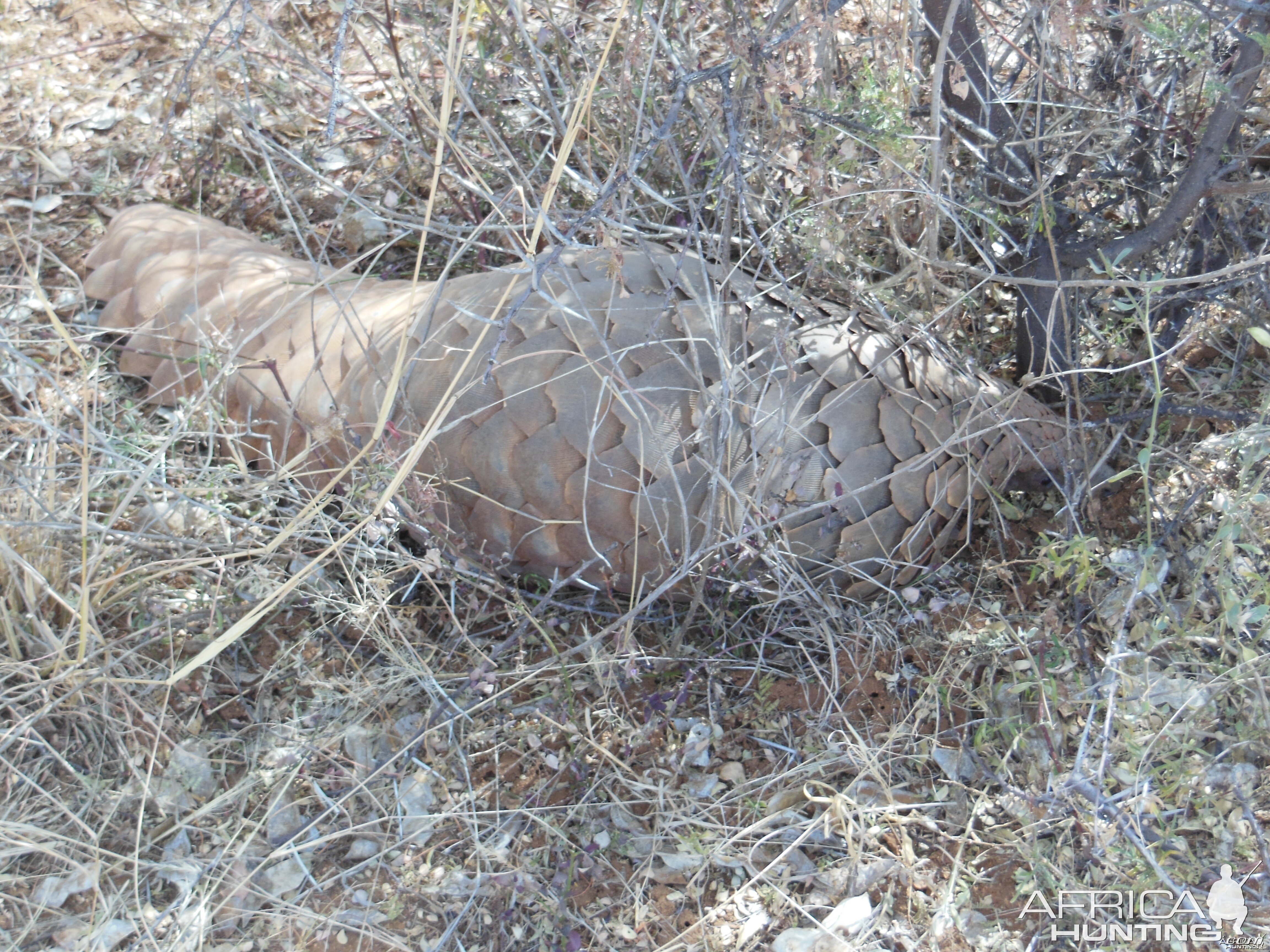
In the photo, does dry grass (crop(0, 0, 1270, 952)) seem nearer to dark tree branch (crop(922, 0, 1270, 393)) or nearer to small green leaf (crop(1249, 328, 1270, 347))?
dark tree branch (crop(922, 0, 1270, 393))

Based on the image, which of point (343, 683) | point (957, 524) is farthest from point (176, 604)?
point (957, 524)

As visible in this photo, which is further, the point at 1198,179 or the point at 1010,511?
the point at 1010,511

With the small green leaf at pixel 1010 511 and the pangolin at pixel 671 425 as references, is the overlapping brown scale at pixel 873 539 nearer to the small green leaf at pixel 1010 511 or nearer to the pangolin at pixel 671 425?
Result: the pangolin at pixel 671 425

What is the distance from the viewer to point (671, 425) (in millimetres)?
1561

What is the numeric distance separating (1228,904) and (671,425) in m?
1.04

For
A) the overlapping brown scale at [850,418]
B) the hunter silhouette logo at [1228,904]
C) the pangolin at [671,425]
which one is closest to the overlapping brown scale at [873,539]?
the pangolin at [671,425]

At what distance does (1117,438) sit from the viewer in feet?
5.32

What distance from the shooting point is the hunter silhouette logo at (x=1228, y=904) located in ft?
4.32

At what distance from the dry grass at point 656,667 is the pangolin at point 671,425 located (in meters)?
0.08

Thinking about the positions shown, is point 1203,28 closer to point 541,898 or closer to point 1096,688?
point 1096,688

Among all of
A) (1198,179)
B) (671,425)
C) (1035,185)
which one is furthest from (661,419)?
(1198,179)

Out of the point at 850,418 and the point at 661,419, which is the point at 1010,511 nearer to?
the point at 850,418

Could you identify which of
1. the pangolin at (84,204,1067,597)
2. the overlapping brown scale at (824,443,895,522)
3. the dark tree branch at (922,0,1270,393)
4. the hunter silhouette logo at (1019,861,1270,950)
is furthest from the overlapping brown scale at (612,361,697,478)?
the hunter silhouette logo at (1019,861,1270,950)

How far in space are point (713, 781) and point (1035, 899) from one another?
1.63ft
